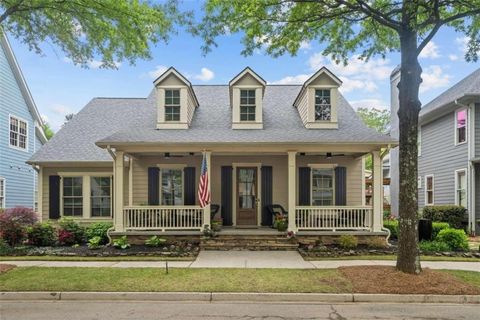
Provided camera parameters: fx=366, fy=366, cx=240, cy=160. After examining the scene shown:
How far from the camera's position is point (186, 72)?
14.1 m

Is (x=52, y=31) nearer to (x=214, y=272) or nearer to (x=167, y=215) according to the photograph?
(x=167, y=215)

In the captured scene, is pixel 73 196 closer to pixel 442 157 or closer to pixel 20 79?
pixel 20 79

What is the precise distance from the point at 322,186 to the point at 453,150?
7032 mm

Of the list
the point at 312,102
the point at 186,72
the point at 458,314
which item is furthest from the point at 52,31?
the point at 458,314

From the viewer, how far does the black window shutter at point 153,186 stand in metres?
14.2

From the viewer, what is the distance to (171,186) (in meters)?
14.4

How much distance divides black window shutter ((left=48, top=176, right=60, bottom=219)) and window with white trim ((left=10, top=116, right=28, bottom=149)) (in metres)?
5.62

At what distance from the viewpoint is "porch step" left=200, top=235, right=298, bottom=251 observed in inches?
449

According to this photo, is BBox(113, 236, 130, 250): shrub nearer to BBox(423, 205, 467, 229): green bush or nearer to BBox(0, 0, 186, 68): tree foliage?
BBox(0, 0, 186, 68): tree foliage

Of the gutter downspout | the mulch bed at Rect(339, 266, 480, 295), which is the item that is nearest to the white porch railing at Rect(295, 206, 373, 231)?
the mulch bed at Rect(339, 266, 480, 295)

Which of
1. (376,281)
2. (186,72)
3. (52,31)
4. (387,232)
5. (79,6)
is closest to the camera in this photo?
(376,281)

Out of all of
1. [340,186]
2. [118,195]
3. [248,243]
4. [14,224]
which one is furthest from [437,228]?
[14,224]

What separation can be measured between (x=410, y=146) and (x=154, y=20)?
7010mm

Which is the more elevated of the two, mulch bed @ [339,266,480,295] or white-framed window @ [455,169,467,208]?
white-framed window @ [455,169,467,208]
